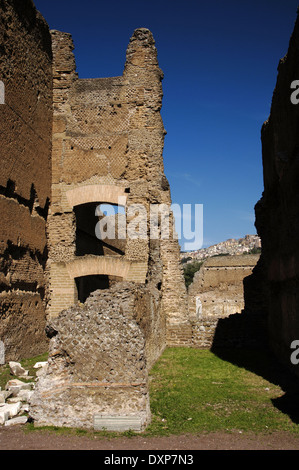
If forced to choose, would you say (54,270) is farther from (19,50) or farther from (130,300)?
(130,300)

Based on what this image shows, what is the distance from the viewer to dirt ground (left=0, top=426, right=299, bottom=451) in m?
4.10

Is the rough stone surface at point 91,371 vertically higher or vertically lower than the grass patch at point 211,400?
higher

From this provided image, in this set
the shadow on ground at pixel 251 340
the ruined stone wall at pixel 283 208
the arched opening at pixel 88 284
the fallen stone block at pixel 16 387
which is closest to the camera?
the fallen stone block at pixel 16 387

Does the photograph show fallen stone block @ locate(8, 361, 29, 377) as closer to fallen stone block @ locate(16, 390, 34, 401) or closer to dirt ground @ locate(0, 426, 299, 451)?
fallen stone block @ locate(16, 390, 34, 401)

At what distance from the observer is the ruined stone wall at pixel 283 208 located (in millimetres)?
6801

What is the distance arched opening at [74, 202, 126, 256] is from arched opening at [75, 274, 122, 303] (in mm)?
885

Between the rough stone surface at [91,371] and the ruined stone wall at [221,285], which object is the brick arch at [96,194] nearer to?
the rough stone surface at [91,371]

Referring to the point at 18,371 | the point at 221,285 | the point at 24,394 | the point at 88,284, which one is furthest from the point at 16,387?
the point at 221,285

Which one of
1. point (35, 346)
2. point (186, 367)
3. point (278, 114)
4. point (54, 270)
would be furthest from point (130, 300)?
point (54, 270)

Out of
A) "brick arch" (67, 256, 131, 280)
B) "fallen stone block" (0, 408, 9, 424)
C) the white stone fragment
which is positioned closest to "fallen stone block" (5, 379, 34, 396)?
"fallen stone block" (0, 408, 9, 424)

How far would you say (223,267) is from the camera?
26.7 meters

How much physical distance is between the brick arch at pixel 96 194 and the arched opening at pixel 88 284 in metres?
2.23

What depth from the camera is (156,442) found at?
4.23m

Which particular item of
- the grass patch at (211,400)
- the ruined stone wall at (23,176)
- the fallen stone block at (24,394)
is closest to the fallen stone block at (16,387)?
the fallen stone block at (24,394)
